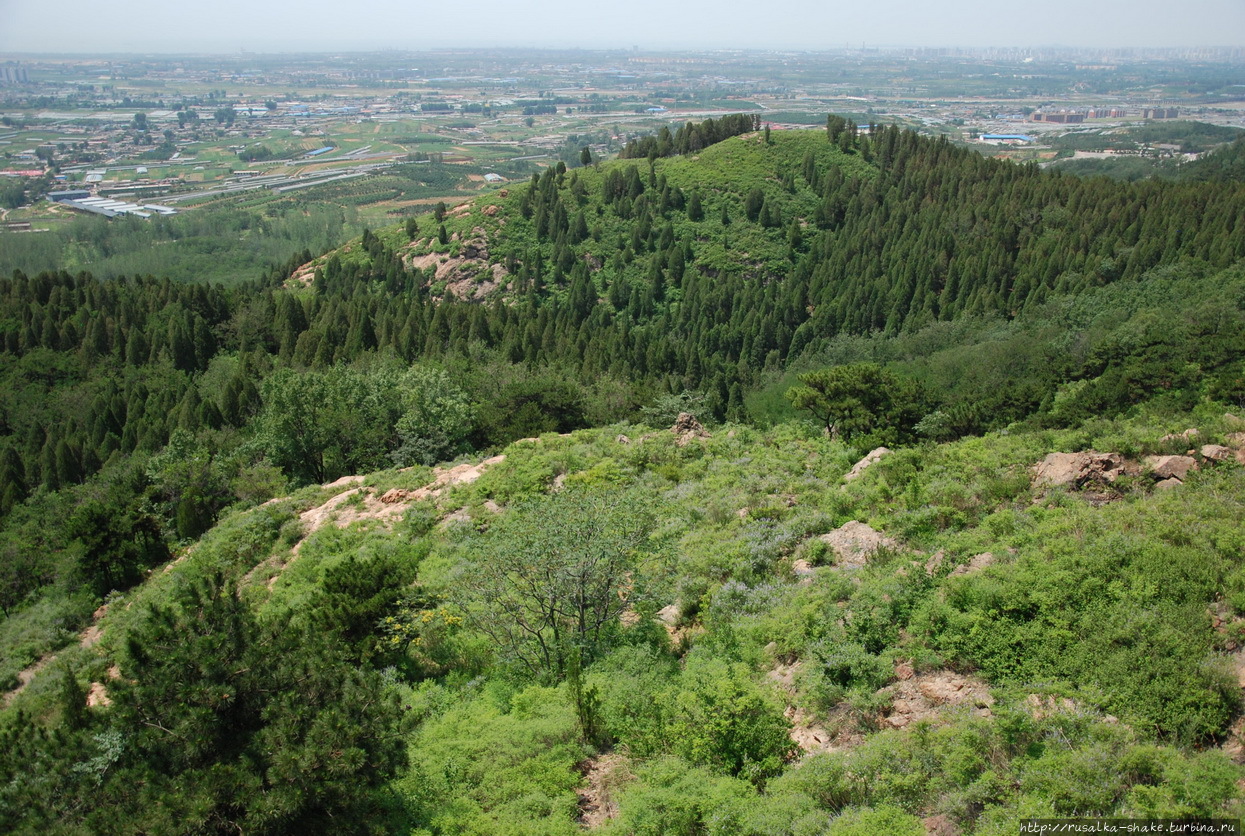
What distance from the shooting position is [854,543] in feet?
69.2

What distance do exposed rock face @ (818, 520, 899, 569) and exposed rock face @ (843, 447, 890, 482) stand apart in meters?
5.24

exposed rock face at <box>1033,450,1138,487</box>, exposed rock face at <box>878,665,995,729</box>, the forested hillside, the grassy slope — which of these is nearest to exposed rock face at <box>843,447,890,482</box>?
the forested hillside

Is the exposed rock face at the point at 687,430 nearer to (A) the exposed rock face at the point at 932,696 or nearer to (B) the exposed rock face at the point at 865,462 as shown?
(B) the exposed rock face at the point at 865,462

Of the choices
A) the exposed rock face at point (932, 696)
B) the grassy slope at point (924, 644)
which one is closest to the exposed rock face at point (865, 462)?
the grassy slope at point (924, 644)

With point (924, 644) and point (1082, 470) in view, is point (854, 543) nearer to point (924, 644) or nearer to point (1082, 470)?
point (924, 644)

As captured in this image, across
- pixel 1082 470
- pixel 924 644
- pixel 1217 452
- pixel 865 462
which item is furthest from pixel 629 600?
pixel 1217 452

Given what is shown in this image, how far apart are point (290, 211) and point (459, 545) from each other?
185213mm

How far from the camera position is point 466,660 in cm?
1956

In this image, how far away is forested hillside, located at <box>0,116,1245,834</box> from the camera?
1192cm

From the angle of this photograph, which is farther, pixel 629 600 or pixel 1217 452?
pixel 1217 452

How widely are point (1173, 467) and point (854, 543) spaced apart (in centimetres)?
843

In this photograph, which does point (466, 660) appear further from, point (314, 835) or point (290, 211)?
point (290, 211)

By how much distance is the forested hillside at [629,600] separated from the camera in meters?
11.9

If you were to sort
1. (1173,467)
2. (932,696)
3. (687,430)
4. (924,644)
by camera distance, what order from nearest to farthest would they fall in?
(932,696)
(924,644)
(1173,467)
(687,430)
